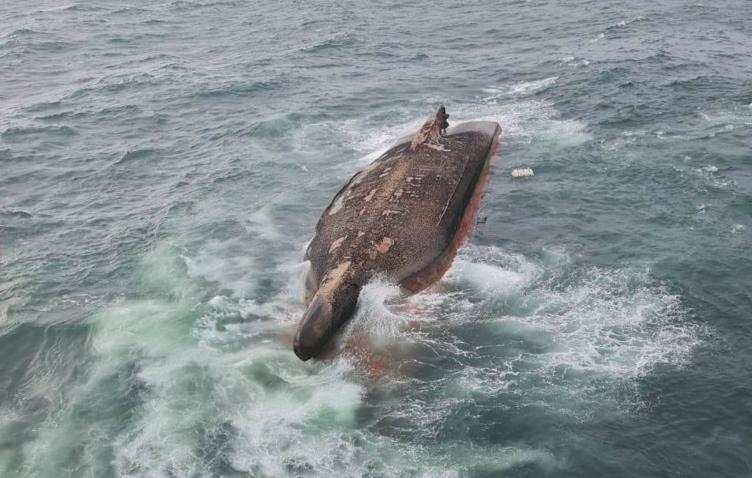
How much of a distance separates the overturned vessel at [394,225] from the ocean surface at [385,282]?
95cm

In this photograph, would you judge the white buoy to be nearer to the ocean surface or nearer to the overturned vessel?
the ocean surface

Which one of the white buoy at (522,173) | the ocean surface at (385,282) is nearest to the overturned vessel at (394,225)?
the ocean surface at (385,282)

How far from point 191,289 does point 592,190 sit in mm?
20094

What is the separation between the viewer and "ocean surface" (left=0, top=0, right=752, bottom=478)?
1891 cm

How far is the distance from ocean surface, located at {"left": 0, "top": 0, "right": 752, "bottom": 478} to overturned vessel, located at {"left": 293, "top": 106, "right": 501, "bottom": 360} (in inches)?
37.4

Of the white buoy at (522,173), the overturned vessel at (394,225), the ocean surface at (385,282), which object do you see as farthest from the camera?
the white buoy at (522,173)

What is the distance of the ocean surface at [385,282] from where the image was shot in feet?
62.0

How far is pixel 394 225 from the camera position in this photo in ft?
89.4

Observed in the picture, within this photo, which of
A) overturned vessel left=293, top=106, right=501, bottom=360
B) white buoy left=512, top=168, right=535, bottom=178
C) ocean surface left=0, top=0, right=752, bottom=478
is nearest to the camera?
ocean surface left=0, top=0, right=752, bottom=478

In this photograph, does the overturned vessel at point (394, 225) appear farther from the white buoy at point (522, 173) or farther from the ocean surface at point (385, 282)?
the white buoy at point (522, 173)

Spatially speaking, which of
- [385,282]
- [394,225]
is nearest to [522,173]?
[394,225]

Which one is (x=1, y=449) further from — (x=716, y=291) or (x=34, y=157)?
(x=34, y=157)

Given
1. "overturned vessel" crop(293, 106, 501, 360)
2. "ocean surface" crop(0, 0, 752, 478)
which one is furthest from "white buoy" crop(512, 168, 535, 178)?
"overturned vessel" crop(293, 106, 501, 360)

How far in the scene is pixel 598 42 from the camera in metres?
56.8
